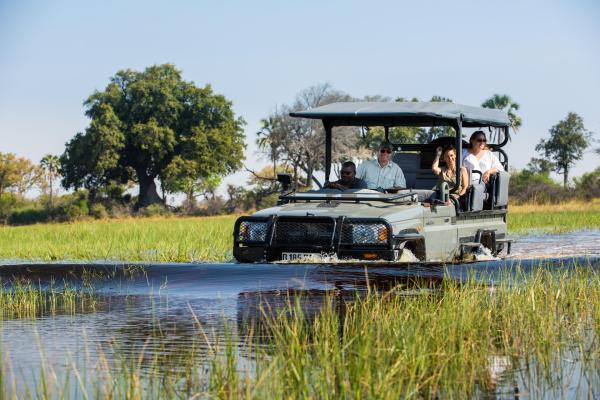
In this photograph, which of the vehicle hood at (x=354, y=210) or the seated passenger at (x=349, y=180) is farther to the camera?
the seated passenger at (x=349, y=180)

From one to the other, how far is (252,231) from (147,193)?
180 feet

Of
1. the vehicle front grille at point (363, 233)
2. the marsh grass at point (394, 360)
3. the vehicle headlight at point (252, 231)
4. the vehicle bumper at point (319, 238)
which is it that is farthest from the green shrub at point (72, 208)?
the marsh grass at point (394, 360)

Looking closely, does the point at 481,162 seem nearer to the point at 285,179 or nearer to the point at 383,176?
the point at 383,176

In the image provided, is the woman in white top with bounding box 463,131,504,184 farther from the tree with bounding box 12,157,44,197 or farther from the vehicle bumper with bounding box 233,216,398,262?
the tree with bounding box 12,157,44,197

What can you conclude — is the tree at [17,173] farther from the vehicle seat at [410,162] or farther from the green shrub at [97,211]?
the vehicle seat at [410,162]

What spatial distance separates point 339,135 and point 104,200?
46.9 feet

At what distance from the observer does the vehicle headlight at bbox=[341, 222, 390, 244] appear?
11.5 metres

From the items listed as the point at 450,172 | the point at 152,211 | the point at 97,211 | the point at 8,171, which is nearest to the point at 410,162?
the point at 450,172

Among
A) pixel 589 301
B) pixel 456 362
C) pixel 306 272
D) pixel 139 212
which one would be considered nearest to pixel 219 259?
pixel 306 272

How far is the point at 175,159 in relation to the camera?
64.9m

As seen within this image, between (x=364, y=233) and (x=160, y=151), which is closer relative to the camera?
(x=364, y=233)

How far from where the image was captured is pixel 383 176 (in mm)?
13305

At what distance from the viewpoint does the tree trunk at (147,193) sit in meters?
66.2

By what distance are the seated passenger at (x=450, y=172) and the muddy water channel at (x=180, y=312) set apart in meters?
1.30
